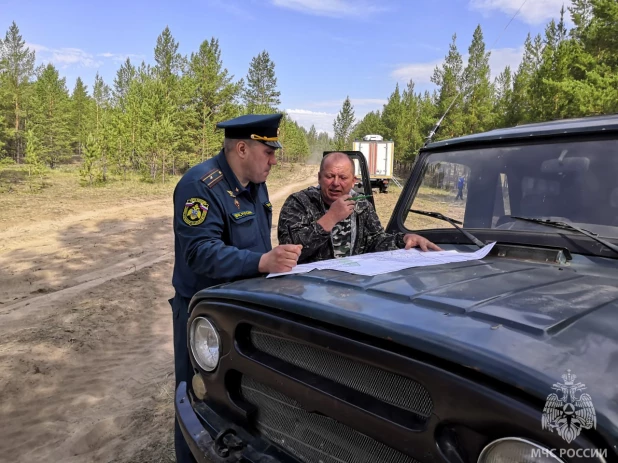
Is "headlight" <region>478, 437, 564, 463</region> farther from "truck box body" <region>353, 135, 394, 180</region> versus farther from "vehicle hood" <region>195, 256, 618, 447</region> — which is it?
"truck box body" <region>353, 135, 394, 180</region>

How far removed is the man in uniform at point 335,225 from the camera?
2510 mm

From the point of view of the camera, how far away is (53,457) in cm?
287

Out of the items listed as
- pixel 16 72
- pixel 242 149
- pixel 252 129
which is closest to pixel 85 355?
pixel 242 149

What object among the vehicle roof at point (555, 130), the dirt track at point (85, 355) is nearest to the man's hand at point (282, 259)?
the vehicle roof at point (555, 130)

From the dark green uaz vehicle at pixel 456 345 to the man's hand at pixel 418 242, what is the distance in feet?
0.42

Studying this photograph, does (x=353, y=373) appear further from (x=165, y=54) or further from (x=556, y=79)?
(x=165, y=54)

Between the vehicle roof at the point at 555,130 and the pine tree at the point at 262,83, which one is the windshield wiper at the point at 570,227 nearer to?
the vehicle roof at the point at 555,130

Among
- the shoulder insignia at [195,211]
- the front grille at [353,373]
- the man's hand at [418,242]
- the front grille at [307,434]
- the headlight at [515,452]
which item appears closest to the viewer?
the headlight at [515,452]

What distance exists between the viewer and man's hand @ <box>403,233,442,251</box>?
239cm

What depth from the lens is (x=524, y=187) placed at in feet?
7.32

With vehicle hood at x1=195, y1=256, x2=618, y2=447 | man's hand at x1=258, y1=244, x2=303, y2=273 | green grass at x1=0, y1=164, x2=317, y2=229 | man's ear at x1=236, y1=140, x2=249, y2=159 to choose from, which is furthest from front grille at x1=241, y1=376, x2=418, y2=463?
green grass at x1=0, y1=164, x2=317, y2=229

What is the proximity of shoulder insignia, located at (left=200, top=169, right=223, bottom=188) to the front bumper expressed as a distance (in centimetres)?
103

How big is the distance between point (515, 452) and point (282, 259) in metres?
1.16

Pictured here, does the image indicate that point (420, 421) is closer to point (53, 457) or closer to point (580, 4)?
point (53, 457)
